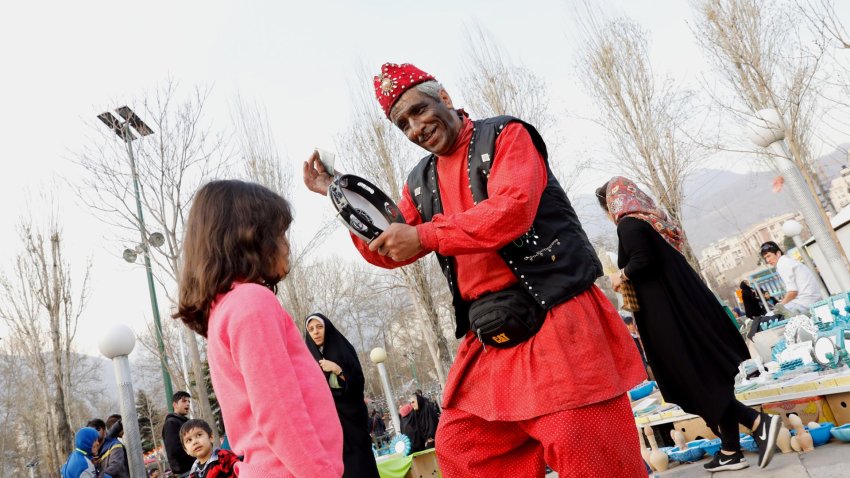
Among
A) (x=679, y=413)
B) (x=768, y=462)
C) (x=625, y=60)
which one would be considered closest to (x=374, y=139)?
(x=625, y=60)

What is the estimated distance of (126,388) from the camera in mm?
6418

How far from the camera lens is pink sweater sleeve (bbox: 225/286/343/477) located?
4.65 feet

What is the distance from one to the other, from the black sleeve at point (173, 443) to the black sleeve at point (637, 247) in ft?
14.6

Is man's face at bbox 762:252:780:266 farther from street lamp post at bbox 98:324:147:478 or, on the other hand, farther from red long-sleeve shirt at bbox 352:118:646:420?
street lamp post at bbox 98:324:147:478

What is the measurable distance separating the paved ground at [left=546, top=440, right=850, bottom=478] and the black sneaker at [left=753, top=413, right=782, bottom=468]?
89 millimetres

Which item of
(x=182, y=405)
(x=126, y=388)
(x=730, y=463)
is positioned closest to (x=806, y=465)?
(x=730, y=463)

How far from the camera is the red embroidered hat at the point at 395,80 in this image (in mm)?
2016

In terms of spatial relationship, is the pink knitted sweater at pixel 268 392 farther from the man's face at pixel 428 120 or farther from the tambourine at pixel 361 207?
the man's face at pixel 428 120

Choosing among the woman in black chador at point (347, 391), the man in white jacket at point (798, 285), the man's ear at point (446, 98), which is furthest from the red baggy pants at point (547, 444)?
the man in white jacket at point (798, 285)

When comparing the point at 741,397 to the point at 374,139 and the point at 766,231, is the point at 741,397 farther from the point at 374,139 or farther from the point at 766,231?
the point at 766,231

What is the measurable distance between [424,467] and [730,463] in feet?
13.8

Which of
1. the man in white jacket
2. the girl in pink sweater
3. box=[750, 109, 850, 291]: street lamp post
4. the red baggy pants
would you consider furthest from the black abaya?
the man in white jacket

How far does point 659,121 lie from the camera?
15.4 meters

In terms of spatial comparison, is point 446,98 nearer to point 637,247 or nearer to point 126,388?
point 637,247
